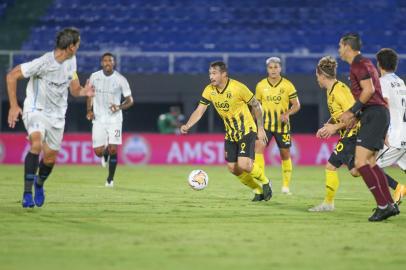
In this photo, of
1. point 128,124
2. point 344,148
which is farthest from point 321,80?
point 128,124

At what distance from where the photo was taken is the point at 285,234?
340 inches

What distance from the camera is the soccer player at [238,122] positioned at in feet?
40.5

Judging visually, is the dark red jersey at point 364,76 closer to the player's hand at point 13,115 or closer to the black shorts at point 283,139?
the player's hand at point 13,115

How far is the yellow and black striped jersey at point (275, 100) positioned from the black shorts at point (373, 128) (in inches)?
203

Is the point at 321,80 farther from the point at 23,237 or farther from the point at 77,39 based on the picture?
the point at 23,237

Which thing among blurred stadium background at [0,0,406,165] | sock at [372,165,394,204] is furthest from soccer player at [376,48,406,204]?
blurred stadium background at [0,0,406,165]

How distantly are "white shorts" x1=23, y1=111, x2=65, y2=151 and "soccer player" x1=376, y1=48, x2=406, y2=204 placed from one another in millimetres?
4072

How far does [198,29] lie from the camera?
28.2 metres

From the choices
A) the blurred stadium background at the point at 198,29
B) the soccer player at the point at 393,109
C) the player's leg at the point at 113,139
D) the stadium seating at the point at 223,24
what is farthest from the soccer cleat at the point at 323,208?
the stadium seating at the point at 223,24

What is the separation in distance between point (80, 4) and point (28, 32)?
80.7 inches

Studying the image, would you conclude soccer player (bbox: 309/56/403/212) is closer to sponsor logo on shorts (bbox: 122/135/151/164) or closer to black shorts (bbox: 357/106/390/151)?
black shorts (bbox: 357/106/390/151)

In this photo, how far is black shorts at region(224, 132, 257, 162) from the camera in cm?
1251

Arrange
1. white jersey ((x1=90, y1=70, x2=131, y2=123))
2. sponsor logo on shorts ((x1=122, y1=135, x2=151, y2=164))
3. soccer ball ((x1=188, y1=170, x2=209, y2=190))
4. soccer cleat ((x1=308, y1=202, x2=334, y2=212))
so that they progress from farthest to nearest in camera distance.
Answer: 1. sponsor logo on shorts ((x1=122, y1=135, x2=151, y2=164))
2. white jersey ((x1=90, y1=70, x2=131, y2=123))
3. soccer ball ((x1=188, y1=170, x2=209, y2=190))
4. soccer cleat ((x1=308, y1=202, x2=334, y2=212))

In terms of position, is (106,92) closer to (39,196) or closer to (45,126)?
(39,196)
